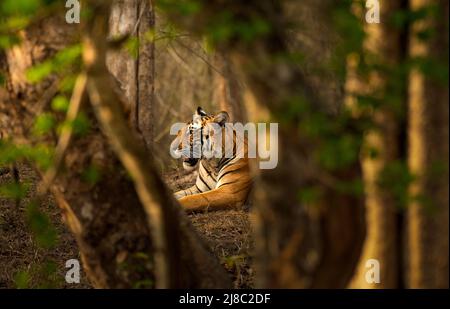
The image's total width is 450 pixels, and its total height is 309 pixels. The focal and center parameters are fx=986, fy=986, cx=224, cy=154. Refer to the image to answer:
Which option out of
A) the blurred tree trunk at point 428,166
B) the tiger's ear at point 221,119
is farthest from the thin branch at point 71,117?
the tiger's ear at point 221,119

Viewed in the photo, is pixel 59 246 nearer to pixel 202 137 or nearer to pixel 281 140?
pixel 202 137

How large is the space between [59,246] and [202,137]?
244 centimetres

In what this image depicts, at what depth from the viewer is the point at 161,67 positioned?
20.0m

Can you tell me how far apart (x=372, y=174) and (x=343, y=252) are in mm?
587

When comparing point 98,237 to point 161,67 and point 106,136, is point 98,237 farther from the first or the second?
point 161,67

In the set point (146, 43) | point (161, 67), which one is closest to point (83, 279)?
point (146, 43)

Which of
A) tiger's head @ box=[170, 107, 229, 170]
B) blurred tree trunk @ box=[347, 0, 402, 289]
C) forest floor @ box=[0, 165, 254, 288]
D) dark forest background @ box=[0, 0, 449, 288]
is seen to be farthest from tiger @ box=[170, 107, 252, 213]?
blurred tree trunk @ box=[347, 0, 402, 289]

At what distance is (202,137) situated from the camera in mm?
9312

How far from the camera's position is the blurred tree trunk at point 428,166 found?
448 centimetres

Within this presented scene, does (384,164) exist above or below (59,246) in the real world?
above

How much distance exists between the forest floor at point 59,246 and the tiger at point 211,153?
0.63 metres

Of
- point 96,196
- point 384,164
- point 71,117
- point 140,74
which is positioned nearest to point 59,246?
point 140,74

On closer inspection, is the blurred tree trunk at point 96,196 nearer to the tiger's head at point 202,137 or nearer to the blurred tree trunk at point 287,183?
the blurred tree trunk at point 287,183

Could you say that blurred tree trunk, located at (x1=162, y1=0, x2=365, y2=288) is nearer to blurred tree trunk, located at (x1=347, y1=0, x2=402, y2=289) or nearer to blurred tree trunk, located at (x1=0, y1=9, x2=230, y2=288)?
blurred tree trunk, located at (x1=347, y1=0, x2=402, y2=289)
